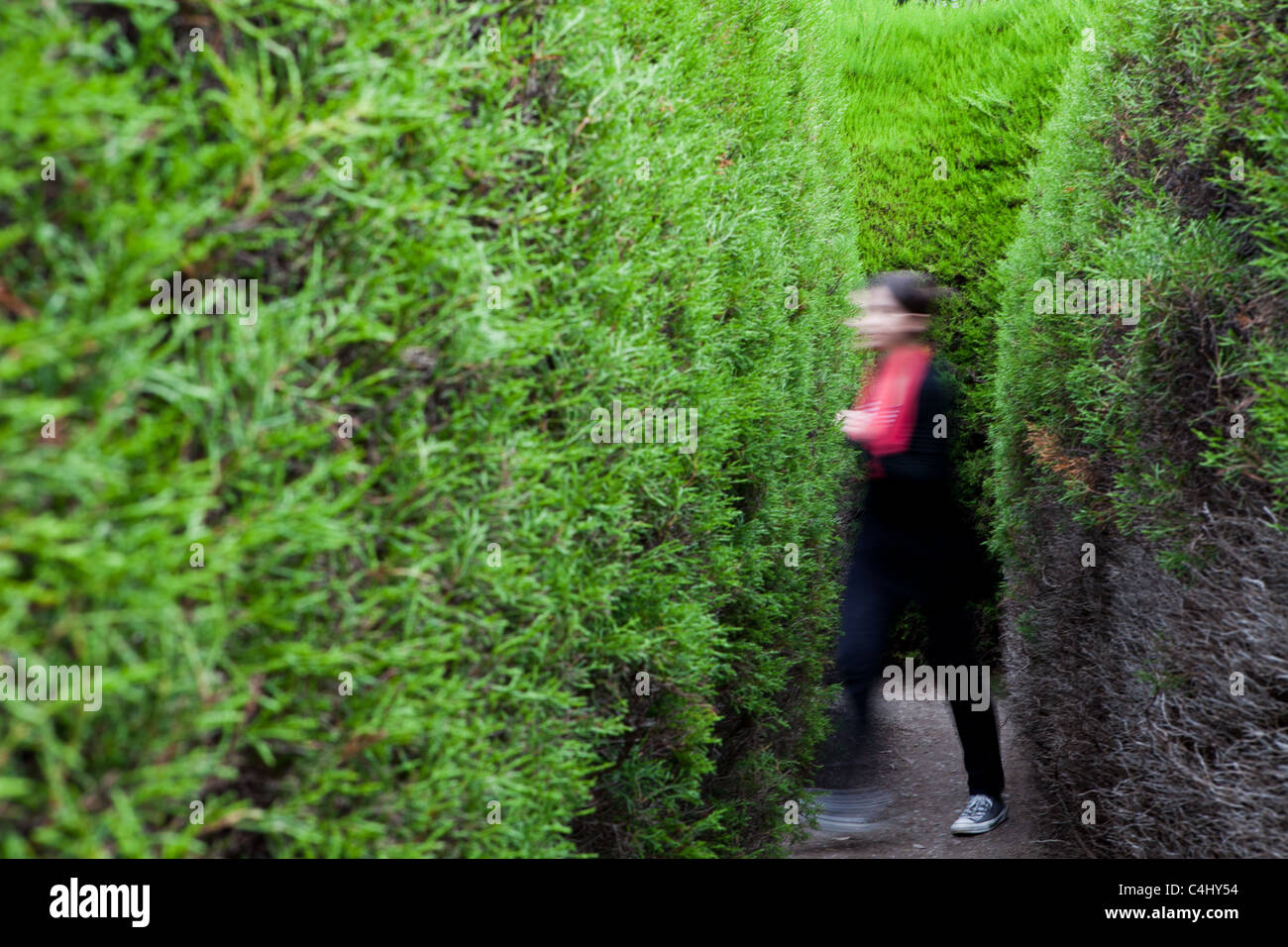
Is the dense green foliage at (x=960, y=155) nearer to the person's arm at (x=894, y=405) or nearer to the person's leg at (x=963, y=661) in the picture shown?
the person's leg at (x=963, y=661)

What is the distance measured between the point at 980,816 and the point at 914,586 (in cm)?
141

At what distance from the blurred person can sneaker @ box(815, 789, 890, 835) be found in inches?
12.6

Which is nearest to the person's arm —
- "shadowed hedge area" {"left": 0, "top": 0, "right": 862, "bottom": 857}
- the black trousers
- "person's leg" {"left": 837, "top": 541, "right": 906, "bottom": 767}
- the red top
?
the red top

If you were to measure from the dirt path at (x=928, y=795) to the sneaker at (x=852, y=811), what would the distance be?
4 cm

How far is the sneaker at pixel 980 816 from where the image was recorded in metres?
5.45

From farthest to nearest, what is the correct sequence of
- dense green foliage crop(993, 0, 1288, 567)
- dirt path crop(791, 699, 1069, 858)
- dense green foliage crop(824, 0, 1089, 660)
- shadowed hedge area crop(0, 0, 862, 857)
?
dense green foliage crop(824, 0, 1089, 660)
dirt path crop(791, 699, 1069, 858)
dense green foliage crop(993, 0, 1288, 567)
shadowed hedge area crop(0, 0, 862, 857)

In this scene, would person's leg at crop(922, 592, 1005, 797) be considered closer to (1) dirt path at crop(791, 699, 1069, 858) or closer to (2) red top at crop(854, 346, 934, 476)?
(1) dirt path at crop(791, 699, 1069, 858)

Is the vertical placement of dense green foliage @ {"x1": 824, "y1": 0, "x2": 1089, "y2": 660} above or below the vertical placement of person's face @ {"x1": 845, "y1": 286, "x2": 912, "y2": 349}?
above

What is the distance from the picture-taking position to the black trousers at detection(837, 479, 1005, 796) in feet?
17.2

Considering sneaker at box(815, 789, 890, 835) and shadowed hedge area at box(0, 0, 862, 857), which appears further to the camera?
sneaker at box(815, 789, 890, 835)

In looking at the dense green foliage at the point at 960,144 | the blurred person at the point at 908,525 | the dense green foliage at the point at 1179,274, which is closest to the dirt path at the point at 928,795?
Result: the blurred person at the point at 908,525

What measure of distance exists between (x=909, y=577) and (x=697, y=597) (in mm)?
2426

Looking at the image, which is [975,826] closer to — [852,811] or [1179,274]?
[852,811]
